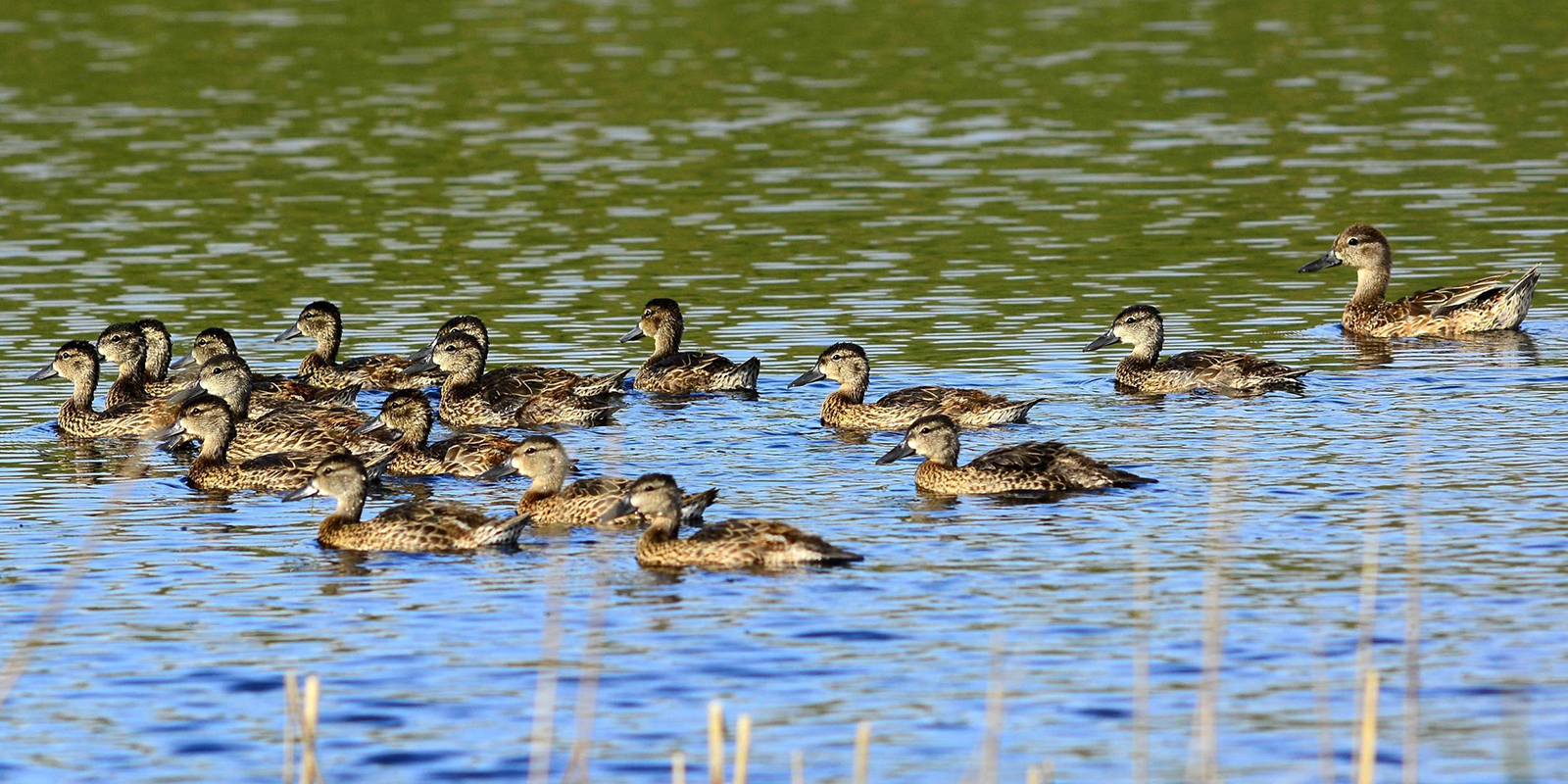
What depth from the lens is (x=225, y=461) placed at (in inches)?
713

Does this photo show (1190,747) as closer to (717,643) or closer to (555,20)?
(717,643)

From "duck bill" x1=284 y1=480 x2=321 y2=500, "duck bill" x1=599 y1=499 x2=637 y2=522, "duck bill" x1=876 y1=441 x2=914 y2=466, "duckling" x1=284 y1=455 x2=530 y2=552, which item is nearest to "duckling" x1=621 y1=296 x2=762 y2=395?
"duck bill" x1=876 y1=441 x2=914 y2=466

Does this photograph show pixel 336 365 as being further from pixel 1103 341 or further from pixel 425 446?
pixel 1103 341

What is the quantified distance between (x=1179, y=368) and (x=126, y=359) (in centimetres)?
917

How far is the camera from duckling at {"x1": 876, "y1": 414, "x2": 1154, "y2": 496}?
1577 centimetres

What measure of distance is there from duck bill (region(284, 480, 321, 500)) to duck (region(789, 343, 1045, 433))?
4773 mm

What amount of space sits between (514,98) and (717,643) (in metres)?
30.8

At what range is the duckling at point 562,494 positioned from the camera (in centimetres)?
1495

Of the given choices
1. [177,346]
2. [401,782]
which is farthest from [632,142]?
[401,782]

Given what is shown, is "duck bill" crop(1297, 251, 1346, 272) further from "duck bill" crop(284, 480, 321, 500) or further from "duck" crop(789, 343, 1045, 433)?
"duck bill" crop(284, 480, 321, 500)

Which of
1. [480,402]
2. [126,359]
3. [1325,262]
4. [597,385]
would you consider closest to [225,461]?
[480,402]

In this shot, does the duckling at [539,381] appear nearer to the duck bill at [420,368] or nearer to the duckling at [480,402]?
the duckling at [480,402]

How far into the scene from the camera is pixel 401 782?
10.0 meters

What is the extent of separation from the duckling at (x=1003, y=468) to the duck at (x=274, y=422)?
4.15 m
